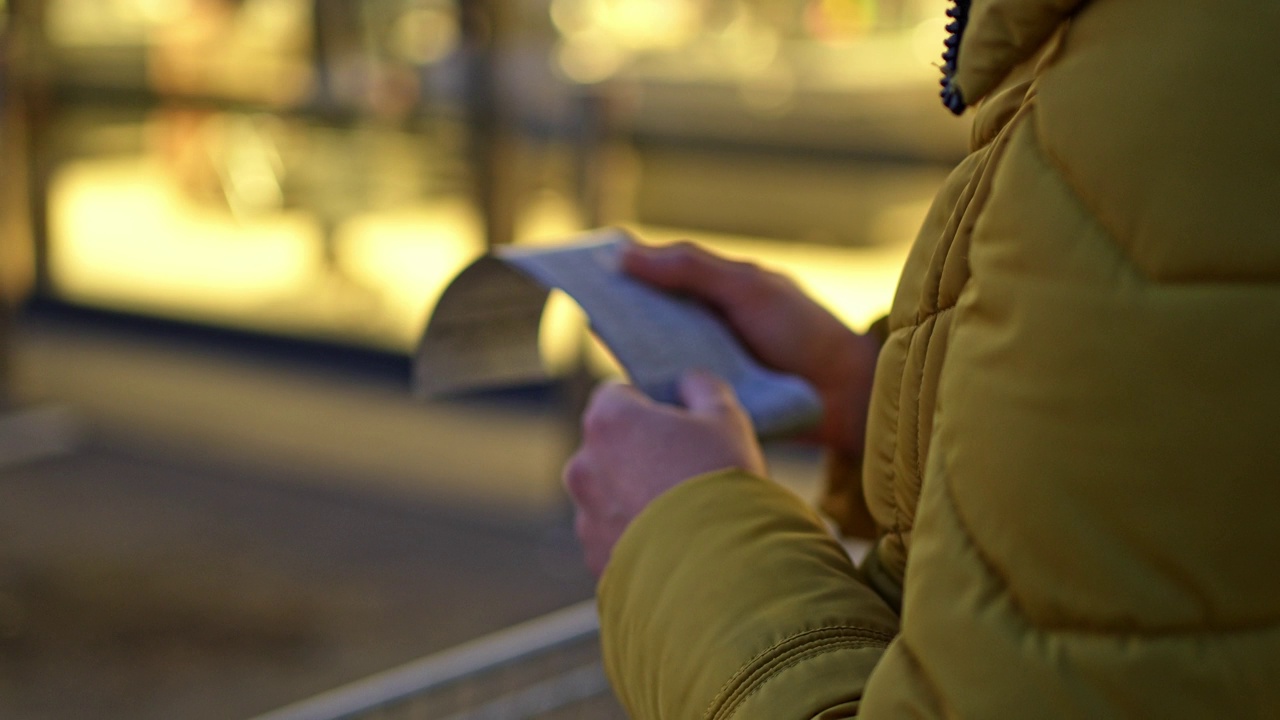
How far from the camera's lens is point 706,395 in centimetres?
119

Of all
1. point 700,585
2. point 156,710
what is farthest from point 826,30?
point 700,585

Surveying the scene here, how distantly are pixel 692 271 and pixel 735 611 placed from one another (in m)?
0.54

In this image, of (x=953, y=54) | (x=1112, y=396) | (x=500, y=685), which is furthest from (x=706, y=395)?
(x=500, y=685)

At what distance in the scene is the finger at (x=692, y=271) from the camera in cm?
135

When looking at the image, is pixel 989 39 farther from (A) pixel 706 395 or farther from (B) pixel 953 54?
(A) pixel 706 395

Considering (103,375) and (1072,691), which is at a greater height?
(1072,691)

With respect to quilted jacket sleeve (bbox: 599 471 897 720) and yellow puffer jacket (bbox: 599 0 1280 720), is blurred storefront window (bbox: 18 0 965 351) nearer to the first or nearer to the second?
quilted jacket sleeve (bbox: 599 471 897 720)

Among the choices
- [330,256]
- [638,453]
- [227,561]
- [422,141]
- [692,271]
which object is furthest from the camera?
[330,256]

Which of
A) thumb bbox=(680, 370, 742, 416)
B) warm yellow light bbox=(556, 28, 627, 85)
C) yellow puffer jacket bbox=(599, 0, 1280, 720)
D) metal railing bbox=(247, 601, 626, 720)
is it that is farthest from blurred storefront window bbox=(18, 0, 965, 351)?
yellow puffer jacket bbox=(599, 0, 1280, 720)

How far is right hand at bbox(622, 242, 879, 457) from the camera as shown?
55.1 inches

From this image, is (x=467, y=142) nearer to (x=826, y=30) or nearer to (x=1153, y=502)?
(x=826, y=30)

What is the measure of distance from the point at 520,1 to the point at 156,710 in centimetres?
293

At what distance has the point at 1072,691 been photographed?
27.3 inches

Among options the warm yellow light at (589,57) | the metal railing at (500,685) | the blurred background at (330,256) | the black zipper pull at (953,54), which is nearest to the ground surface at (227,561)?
the blurred background at (330,256)
